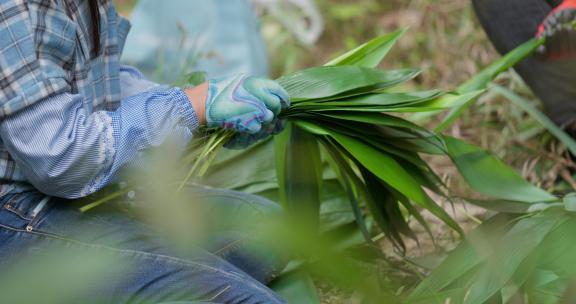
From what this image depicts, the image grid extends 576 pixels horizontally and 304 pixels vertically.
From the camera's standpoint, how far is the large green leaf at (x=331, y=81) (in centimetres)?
133

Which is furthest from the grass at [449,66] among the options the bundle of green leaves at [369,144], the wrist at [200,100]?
the wrist at [200,100]

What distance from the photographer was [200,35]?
104 inches

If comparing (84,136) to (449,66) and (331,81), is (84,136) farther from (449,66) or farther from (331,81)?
(449,66)

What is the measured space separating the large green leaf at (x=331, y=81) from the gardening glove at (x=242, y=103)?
82mm

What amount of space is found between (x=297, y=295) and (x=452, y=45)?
1467mm

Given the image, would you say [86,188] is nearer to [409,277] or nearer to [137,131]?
[137,131]

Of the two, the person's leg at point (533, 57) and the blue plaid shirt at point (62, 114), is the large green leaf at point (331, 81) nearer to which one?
the blue plaid shirt at point (62, 114)

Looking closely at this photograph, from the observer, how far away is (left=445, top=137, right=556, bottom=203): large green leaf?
1.49 metres

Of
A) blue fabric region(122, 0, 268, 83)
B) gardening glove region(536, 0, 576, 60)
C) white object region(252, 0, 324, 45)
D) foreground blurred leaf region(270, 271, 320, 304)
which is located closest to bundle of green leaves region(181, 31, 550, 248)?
foreground blurred leaf region(270, 271, 320, 304)

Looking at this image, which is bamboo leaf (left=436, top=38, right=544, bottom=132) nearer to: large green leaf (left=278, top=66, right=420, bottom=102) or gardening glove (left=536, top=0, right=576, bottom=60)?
gardening glove (left=536, top=0, right=576, bottom=60)

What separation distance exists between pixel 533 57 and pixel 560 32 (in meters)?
0.19

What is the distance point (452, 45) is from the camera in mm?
2643

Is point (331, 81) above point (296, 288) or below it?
above

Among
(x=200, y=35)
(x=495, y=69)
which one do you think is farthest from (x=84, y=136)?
(x=200, y=35)
